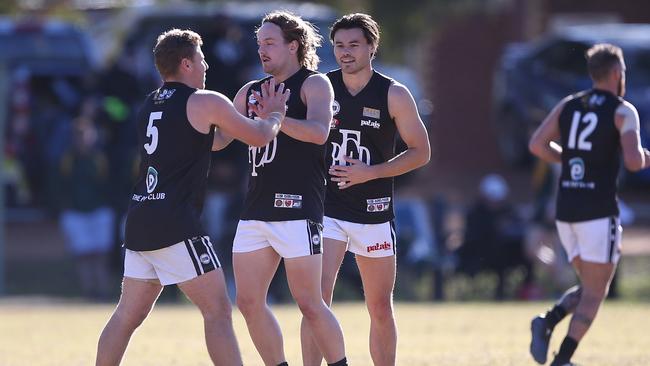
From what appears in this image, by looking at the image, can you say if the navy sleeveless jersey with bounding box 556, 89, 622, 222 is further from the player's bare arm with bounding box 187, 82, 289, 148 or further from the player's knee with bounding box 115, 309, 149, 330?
the player's knee with bounding box 115, 309, 149, 330

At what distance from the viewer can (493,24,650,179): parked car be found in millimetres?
20859

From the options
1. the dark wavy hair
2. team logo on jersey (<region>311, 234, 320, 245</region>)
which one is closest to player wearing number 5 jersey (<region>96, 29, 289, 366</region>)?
the dark wavy hair

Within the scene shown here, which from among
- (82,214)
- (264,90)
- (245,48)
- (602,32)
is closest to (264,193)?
(264,90)

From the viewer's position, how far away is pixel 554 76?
21.6 meters

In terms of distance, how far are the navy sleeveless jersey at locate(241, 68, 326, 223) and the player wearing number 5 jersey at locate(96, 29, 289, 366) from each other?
0.18 m

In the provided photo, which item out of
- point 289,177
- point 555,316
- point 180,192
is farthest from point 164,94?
point 555,316

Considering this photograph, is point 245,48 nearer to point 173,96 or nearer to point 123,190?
point 123,190

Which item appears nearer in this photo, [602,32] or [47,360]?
[47,360]

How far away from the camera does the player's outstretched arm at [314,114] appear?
23.5 ft

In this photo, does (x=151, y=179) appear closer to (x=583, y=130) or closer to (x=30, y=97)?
(x=583, y=130)

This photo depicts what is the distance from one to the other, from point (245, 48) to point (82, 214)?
3.54 metres

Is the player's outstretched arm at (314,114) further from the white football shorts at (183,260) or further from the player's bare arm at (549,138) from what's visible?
the player's bare arm at (549,138)

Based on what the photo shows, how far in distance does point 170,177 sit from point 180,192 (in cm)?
10

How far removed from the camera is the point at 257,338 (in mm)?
7367
